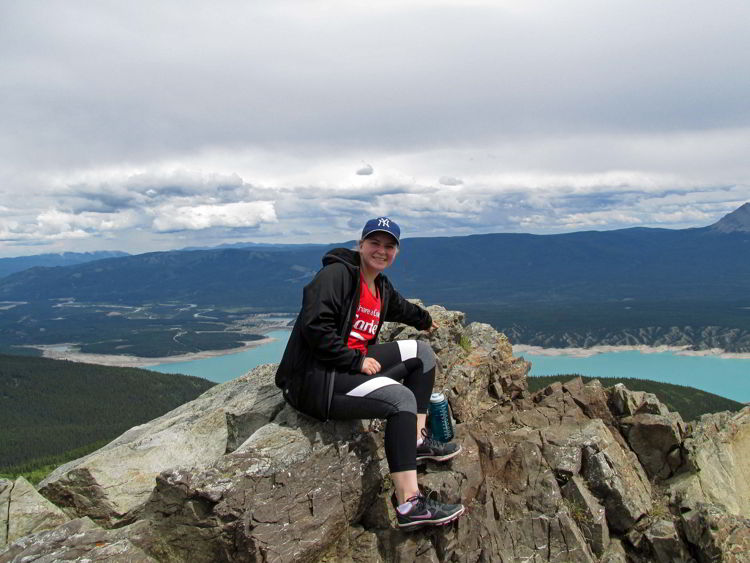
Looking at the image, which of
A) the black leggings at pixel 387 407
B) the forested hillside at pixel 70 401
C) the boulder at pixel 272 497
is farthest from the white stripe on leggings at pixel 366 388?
the forested hillside at pixel 70 401

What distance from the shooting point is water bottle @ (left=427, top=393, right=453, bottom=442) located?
32.0ft

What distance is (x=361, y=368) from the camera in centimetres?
817

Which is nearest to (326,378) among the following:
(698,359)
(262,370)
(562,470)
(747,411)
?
(562,470)

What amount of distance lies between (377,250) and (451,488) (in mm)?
4250

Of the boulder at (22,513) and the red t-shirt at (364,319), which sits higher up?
the red t-shirt at (364,319)

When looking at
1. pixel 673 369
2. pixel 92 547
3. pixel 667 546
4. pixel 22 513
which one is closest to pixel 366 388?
pixel 92 547

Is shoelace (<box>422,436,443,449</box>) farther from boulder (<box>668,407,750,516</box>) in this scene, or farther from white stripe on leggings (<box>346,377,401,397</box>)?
boulder (<box>668,407,750,516</box>)

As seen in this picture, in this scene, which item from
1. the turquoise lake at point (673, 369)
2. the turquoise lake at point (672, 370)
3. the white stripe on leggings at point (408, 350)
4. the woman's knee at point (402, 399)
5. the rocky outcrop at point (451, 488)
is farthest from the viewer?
the turquoise lake at point (672, 370)

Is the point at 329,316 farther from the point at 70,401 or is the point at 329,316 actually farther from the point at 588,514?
the point at 70,401

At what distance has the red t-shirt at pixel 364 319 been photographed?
866cm

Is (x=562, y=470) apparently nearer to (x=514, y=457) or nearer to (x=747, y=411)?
(x=514, y=457)

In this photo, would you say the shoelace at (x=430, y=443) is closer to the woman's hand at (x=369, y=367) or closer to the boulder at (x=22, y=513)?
the woman's hand at (x=369, y=367)

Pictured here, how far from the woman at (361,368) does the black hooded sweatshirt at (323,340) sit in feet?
0.05

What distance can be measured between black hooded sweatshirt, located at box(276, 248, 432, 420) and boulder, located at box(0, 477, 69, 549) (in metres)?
4.91
